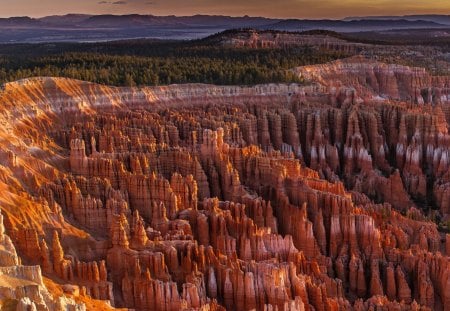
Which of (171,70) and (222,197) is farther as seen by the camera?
(171,70)

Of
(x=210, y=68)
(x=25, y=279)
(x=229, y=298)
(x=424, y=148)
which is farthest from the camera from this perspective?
(x=210, y=68)

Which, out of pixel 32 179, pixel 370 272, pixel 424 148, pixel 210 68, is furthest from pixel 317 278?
pixel 210 68

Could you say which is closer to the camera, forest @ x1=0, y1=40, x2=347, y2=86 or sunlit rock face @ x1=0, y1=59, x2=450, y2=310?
sunlit rock face @ x1=0, y1=59, x2=450, y2=310

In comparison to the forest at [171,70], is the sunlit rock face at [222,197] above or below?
below

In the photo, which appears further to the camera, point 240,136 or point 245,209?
point 240,136

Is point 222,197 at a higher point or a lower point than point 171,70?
lower

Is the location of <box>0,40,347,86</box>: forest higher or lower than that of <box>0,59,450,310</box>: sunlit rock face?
higher

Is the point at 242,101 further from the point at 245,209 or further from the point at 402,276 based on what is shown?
the point at 402,276

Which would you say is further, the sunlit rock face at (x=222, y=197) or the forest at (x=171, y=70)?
the forest at (x=171, y=70)
